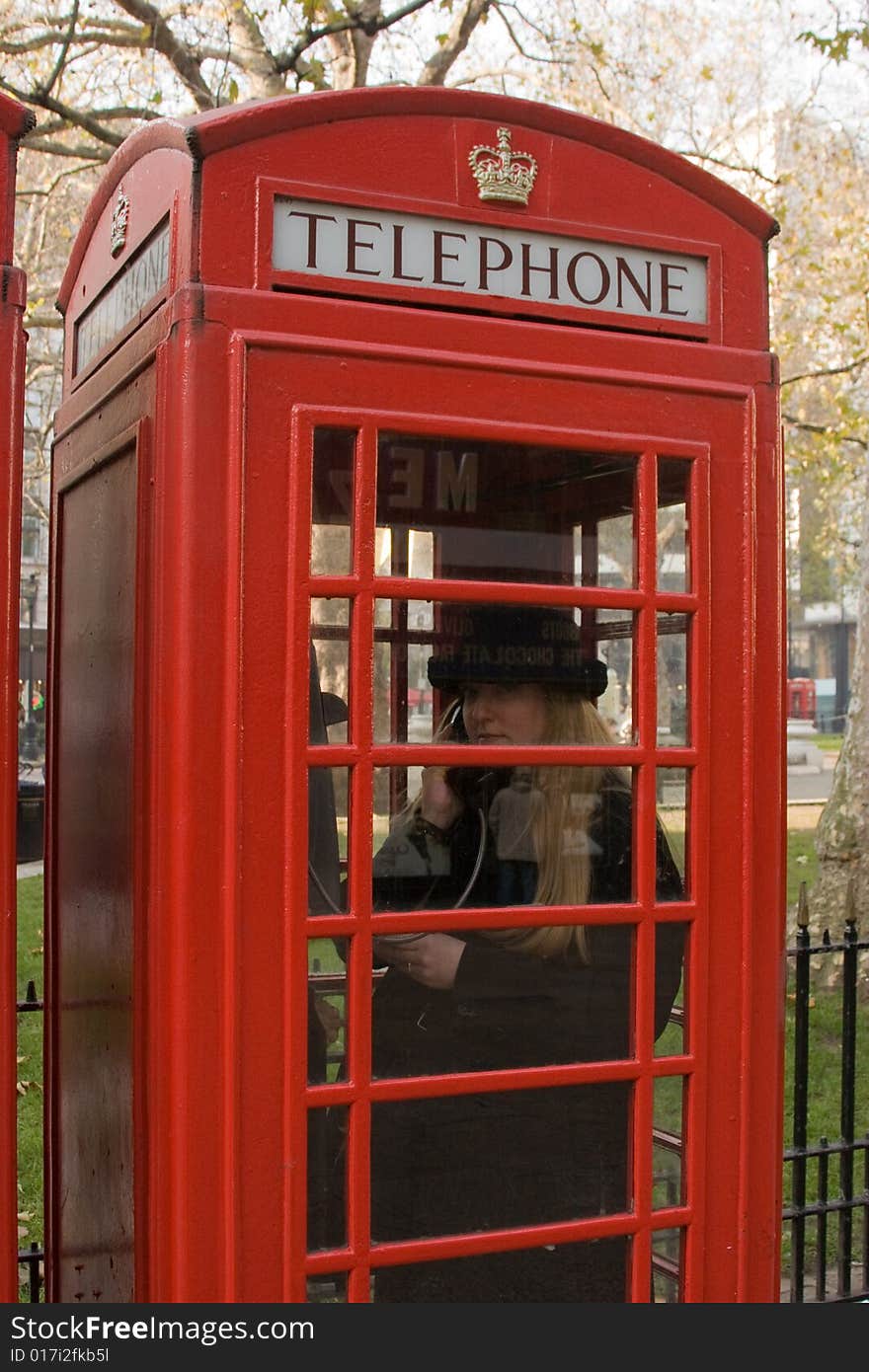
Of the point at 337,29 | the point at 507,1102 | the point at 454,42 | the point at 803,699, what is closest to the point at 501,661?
the point at 507,1102

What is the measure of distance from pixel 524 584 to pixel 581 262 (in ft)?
2.01

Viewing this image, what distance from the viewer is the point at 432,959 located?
2.27m

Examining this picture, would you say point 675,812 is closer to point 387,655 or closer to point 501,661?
point 501,661

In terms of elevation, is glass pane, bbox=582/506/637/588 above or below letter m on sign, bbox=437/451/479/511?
below

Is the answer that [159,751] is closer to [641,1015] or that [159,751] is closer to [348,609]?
[348,609]

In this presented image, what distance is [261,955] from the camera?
2082 mm

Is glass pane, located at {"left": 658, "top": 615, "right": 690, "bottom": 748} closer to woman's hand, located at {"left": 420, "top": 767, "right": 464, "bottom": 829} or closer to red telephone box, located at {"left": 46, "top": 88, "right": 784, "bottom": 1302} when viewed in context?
red telephone box, located at {"left": 46, "top": 88, "right": 784, "bottom": 1302}

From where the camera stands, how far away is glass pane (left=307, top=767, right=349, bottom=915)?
214 cm

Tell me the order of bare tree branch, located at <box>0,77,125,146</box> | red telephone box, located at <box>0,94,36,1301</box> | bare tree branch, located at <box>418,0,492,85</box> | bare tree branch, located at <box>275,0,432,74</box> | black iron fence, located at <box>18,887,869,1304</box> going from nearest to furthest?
red telephone box, located at <box>0,94,36,1301</box> < black iron fence, located at <box>18,887,869,1304</box> < bare tree branch, located at <box>0,77,125,146</box> < bare tree branch, located at <box>275,0,432,74</box> < bare tree branch, located at <box>418,0,492,85</box>

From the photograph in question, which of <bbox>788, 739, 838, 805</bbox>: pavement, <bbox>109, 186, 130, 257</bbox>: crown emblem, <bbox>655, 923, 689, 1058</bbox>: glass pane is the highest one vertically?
<bbox>109, 186, 130, 257</bbox>: crown emblem

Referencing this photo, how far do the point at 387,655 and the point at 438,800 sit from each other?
27 centimetres

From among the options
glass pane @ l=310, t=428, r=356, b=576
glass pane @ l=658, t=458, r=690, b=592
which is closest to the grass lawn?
glass pane @ l=310, t=428, r=356, b=576

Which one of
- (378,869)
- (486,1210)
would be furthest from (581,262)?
(486,1210)

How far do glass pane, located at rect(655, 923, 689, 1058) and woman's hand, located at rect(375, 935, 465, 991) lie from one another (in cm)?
39
